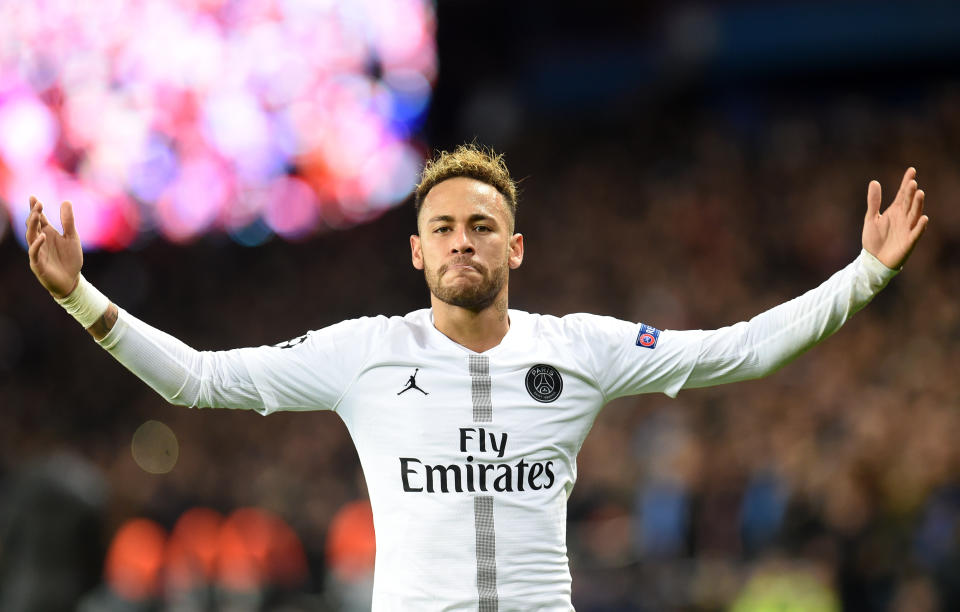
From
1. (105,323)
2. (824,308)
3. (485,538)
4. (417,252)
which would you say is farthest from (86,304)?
(824,308)

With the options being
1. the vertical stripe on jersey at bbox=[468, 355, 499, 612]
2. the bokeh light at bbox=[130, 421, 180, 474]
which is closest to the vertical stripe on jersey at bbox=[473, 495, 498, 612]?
the vertical stripe on jersey at bbox=[468, 355, 499, 612]

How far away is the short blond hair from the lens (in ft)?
13.3

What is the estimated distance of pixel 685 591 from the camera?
8.34 m

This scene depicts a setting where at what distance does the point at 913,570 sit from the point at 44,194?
10.6 meters

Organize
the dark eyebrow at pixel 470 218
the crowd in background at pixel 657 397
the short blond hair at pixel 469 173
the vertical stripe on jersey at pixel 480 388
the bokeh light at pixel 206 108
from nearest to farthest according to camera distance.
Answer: the vertical stripe on jersey at pixel 480 388, the dark eyebrow at pixel 470 218, the short blond hair at pixel 469 173, the crowd in background at pixel 657 397, the bokeh light at pixel 206 108

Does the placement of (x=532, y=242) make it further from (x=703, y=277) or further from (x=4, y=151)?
(x=4, y=151)

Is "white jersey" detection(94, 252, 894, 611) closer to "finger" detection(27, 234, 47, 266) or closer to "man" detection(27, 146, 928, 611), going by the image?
"man" detection(27, 146, 928, 611)

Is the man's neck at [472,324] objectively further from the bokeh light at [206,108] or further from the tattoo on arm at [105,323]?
the bokeh light at [206,108]

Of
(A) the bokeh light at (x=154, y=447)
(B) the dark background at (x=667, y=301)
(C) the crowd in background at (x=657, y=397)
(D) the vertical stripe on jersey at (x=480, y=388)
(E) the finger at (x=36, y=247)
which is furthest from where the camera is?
(A) the bokeh light at (x=154, y=447)

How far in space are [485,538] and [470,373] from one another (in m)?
0.54

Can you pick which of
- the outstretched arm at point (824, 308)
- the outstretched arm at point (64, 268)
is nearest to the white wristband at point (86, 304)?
the outstretched arm at point (64, 268)

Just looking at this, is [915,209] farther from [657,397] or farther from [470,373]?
[657,397]

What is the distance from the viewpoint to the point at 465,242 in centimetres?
387

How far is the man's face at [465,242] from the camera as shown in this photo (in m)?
3.87
